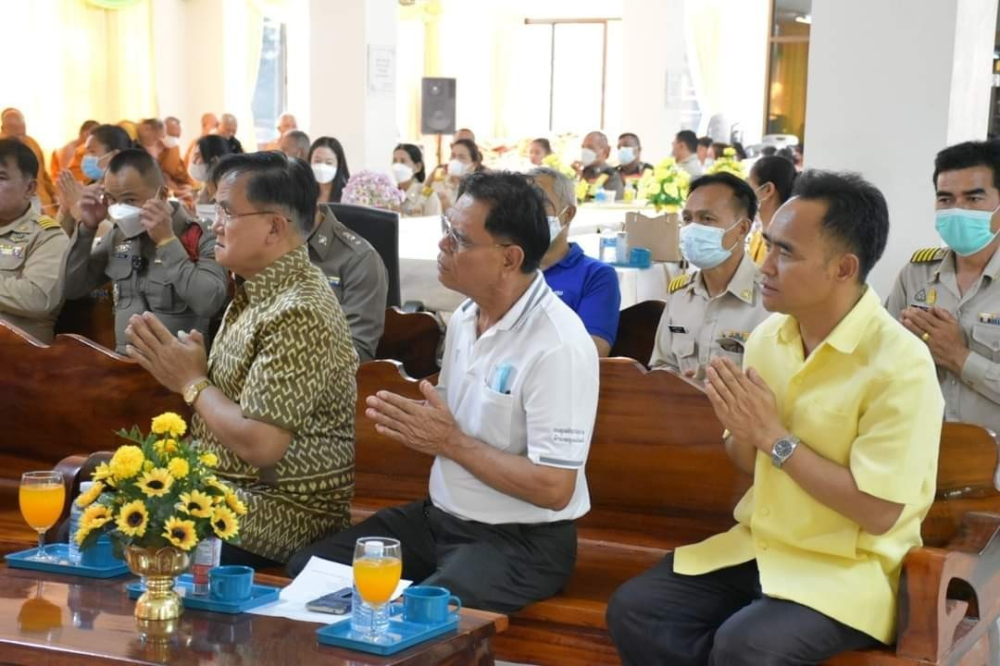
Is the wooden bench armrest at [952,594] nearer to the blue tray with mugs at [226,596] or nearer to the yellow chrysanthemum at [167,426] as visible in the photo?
the blue tray with mugs at [226,596]

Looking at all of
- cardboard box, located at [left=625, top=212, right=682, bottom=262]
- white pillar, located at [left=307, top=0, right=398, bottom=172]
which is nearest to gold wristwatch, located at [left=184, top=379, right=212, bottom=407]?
cardboard box, located at [left=625, top=212, right=682, bottom=262]

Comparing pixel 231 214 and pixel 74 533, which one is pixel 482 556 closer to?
pixel 74 533

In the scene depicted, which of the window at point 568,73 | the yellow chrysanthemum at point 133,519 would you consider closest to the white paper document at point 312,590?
the yellow chrysanthemum at point 133,519

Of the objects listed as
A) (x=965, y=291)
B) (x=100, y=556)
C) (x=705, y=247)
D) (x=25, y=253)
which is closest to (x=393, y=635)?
(x=100, y=556)

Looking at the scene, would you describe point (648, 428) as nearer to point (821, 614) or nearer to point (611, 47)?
point (821, 614)

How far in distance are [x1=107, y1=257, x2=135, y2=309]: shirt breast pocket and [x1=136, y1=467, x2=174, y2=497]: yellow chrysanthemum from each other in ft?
6.41

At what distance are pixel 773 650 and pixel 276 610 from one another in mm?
902

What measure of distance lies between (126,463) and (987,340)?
2.13 meters

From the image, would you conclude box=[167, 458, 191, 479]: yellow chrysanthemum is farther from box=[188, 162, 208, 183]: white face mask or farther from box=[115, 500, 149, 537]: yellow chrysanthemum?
box=[188, 162, 208, 183]: white face mask

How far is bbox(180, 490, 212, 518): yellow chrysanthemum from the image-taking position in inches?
87.5

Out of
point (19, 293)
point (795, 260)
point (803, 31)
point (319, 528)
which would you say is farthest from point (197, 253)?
point (803, 31)

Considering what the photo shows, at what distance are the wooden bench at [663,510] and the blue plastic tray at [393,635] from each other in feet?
2.09

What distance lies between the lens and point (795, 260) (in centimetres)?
259

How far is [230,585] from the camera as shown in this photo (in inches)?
92.6
